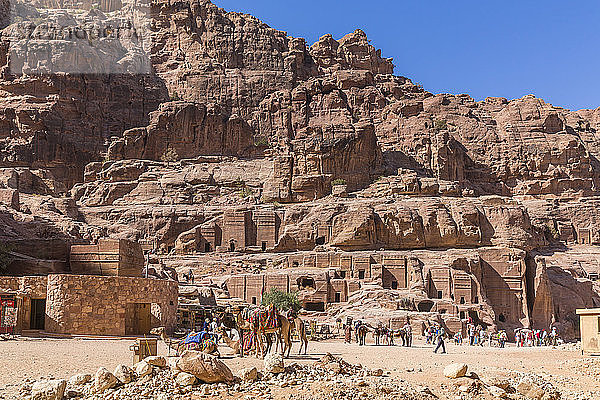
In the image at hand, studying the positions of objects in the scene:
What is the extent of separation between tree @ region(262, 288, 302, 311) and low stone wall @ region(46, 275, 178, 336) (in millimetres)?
23357

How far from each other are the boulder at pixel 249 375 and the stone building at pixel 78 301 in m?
15.7

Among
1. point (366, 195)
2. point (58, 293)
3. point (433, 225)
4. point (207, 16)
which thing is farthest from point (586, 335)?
point (207, 16)

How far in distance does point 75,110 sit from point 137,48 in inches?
990

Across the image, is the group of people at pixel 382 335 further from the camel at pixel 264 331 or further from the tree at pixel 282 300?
the camel at pixel 264 331

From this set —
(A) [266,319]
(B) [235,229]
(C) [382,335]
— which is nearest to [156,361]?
(A) [266,319]

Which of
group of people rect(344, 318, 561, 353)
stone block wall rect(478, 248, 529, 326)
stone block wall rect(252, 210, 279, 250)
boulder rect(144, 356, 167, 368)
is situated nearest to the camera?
boulder rect(144, 356, 167, 368)

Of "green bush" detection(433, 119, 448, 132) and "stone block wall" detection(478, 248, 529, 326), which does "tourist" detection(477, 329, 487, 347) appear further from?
"green bush" detection(433, 119, 448, 132)

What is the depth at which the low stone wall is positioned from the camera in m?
31.8

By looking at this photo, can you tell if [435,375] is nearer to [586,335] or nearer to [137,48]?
[586,335]

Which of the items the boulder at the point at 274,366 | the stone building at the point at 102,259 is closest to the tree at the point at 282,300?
the stone building at the point at 102,259

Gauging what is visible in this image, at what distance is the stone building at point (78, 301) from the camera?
31.8m

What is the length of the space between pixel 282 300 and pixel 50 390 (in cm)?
4003

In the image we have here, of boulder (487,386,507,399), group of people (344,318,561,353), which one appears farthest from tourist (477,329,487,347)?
boulder (487,386,507,399)

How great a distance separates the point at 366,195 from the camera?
88.4m
